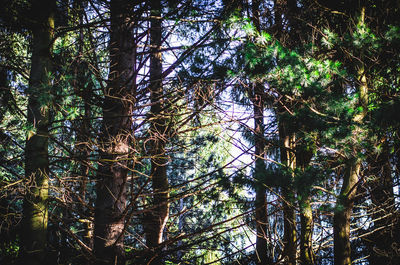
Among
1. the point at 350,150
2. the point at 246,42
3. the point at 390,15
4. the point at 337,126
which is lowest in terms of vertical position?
the point at 350,150

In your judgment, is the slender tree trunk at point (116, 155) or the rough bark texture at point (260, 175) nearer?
the slender tree trunk at point (116, 155)

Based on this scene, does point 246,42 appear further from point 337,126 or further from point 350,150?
point 350,150

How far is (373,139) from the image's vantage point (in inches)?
155

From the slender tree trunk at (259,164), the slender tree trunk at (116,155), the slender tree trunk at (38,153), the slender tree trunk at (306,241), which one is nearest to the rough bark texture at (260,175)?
the slender tree trunk at (259,164)

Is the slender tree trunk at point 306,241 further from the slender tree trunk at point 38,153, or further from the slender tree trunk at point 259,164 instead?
the slender tree trunk at point 38,153

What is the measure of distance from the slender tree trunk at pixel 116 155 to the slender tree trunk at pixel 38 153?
0.72 metres

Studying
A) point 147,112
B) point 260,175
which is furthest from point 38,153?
point 260,175

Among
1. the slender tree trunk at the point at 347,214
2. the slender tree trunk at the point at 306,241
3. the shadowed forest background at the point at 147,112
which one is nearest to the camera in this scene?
the shadowed forest background at the point at 147,112

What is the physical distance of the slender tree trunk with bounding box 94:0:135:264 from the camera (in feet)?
11.6

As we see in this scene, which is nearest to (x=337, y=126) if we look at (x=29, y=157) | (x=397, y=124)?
(x=397, y=124)

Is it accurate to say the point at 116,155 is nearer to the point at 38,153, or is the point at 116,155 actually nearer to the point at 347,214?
the point at 38,153

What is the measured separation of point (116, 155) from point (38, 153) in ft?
3.49

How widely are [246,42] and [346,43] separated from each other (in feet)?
6.09

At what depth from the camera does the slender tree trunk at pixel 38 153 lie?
3543 millimetres
